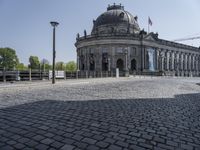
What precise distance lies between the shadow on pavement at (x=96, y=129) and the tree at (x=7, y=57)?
84201mm

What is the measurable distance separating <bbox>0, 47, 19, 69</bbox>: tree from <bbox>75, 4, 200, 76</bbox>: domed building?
29801 millimetres

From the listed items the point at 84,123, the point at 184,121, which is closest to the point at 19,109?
the point at 84,123

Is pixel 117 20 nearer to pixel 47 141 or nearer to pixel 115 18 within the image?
pixel 115 18

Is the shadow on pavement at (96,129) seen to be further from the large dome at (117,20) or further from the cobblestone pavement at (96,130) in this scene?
the large dome at (117,20)

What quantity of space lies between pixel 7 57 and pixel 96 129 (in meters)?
88.2

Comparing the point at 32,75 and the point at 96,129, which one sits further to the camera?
the point at 32,75

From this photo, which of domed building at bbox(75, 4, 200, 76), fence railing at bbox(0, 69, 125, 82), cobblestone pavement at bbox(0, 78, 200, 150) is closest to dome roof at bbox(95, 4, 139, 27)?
domed building at bbox(75, 4, 200, 76)

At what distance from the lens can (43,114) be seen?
243 inches

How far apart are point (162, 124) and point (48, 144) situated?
3.14m

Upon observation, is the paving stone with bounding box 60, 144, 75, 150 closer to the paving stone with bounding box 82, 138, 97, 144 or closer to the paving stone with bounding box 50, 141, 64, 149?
the paving stone with bounding box 50, 141, 64, 149

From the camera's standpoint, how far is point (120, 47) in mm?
66500

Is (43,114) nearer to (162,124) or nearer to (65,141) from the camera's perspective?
(65,141)

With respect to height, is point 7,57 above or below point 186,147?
above

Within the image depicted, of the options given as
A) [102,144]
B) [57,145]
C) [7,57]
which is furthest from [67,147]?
[7,57]
